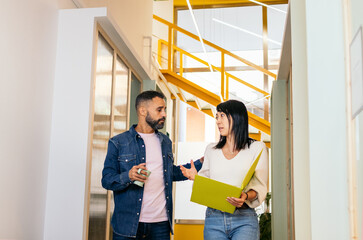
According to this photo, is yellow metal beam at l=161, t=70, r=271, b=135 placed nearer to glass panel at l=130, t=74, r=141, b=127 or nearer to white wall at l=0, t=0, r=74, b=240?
glass panel at l=130, t=74, r=141, b=127

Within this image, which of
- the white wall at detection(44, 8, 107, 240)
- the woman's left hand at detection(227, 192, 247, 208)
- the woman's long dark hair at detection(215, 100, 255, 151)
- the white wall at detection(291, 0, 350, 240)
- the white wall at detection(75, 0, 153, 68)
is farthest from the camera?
the white wall at detection(75, 0, 153, 68)

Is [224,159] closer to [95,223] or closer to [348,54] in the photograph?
[348,54]

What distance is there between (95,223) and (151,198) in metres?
1.04

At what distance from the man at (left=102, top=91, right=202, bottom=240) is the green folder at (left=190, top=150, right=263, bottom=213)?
0.39 meters

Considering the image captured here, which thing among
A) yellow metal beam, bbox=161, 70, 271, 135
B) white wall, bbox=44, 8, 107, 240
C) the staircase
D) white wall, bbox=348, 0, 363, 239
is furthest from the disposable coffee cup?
yellow metal beam, bbox=161, 70, 271, 135

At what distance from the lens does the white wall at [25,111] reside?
2578mm

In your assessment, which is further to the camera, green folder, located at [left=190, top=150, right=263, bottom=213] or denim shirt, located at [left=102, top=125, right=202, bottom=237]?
denim shirt, located at [left=102, top=125, right=202, bottom=237]

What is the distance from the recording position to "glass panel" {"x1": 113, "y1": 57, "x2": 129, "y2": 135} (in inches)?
175

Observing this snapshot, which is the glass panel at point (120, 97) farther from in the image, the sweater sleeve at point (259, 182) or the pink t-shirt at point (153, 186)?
the sweater sleeve at point (259, 182)

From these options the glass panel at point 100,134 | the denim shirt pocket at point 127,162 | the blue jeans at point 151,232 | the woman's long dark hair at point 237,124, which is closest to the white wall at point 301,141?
the woman's long dark hair at point 237,124

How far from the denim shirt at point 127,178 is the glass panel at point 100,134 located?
0.77 meters

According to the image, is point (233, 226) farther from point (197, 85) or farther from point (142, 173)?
point (197, 85)

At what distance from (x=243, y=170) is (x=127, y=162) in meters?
0.78

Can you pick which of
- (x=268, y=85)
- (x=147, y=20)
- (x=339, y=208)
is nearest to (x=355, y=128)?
(x=339, y=208)
